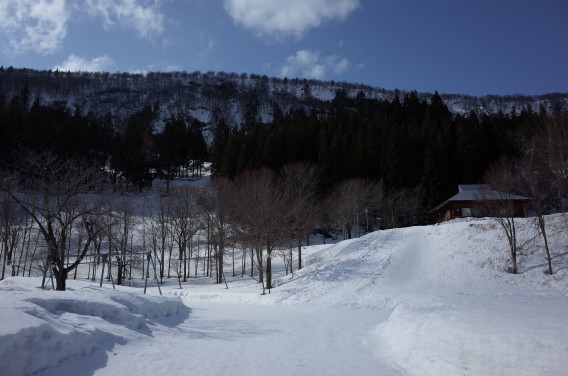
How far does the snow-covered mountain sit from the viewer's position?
143500 millimetres

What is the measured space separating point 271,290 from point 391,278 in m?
8.91

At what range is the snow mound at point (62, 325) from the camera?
6.01 m

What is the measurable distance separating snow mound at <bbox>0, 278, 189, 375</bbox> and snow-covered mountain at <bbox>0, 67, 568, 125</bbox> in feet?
437

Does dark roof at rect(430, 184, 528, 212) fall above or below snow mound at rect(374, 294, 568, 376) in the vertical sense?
above

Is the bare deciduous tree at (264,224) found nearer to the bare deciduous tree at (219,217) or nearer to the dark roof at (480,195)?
the bare deciduous tree at (219,217)

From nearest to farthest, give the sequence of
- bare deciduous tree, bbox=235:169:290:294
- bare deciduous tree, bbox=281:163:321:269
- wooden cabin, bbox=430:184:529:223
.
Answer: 1. bare deciduous tree, bbox=235:169:290:294
2. bare deciduous tree, bbox=281:163:321:269
3. wooden cabin, bbox=430:184:529:223

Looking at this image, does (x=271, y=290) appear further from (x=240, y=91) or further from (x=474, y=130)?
(x=240, y=91)

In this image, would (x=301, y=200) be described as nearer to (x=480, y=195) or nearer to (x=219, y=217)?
(x=219, y=217)

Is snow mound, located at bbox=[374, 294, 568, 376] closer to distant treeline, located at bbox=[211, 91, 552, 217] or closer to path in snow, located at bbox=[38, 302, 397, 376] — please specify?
path in snow, located at bbox=[38, 302, 397, 376]

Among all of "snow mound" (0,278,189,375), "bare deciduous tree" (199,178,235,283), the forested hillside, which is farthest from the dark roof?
"snow mound" (0,278,189,375)

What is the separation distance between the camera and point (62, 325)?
25.3 feet

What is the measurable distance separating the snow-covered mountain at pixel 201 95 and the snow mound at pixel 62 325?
437 feet

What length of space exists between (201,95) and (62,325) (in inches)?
6620

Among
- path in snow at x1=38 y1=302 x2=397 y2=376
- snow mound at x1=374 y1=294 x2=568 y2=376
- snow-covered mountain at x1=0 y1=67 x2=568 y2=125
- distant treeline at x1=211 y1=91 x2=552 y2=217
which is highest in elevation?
snow-covered mountain at x1=0 y1=67 x2=568 y2=125
